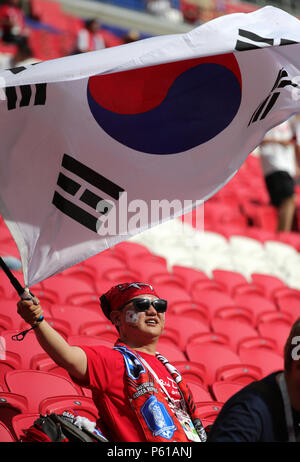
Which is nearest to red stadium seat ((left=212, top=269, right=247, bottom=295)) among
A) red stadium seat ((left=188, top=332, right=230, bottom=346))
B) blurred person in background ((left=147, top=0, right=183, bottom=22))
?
red stadium seat ((left=188, top=332, right=230, bottom=346))

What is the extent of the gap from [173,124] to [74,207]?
0.59 meters

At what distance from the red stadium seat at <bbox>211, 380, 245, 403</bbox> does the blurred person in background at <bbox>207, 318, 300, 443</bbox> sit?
3.65ft

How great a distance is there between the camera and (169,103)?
246 centimetres

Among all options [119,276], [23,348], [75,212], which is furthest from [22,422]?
[119,276]

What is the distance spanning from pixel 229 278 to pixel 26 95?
278 centimetres

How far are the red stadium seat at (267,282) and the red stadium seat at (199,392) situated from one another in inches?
77.2

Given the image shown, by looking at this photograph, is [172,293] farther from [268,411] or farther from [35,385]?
[268,411]

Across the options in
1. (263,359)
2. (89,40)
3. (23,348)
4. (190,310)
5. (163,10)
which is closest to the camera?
(23,348)

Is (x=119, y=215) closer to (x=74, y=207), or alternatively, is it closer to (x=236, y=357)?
(x=74, y=207)

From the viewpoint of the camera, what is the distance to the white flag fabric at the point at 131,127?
207cm

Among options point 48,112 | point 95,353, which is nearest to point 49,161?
point 48,112

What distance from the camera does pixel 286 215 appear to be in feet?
20.8

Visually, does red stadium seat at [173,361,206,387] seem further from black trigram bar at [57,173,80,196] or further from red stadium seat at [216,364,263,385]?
black trigram bar at [57,173,80,196]

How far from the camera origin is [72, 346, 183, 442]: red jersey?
1771mm
